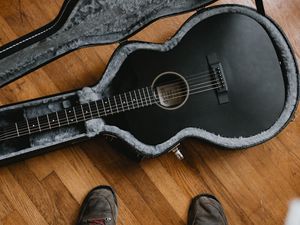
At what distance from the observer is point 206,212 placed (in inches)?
46.8

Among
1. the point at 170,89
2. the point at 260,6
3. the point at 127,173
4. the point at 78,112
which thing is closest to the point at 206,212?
the point at 127,173

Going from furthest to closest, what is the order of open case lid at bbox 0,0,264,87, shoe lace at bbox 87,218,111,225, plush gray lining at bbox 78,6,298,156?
shoe lace at bbox 87,218,111,225 < plush gray lining at bbox 78,6,298,156 < open case lid at bbox 0,0,264,87

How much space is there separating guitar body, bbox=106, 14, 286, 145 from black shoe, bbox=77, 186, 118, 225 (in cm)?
25

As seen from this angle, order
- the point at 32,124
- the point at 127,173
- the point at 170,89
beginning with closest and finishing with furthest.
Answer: the point at 32,124
the point at 170,89
the point at 127,173

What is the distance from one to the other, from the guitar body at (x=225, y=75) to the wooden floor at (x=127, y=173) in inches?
7.0

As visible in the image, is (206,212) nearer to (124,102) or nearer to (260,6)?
(124,102)

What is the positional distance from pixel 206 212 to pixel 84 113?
0.49m

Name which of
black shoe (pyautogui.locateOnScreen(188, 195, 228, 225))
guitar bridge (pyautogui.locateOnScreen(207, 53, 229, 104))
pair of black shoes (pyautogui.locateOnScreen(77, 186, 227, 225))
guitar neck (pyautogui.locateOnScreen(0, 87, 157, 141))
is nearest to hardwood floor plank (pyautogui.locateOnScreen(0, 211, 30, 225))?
pair of black shoes (pyautogui.locateOnScreen(77, 186, 227, 225))

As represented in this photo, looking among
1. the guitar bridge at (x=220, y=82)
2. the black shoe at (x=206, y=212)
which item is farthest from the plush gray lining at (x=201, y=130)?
the black shoe at (x=206, y=212)

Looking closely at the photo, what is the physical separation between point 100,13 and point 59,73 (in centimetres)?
31

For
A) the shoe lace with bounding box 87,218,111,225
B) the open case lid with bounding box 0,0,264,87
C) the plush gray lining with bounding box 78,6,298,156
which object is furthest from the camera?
the shoe lace with bounding box 87,218,111,225

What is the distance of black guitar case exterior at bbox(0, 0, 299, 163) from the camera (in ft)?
3.26

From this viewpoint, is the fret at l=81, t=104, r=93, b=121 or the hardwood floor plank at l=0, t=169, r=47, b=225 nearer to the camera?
the fret at l=81, t=104, r=93, b=121

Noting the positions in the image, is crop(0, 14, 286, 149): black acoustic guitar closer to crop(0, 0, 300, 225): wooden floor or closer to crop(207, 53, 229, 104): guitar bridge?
crop(207, 53, 229, 104): guitar bridge
